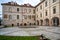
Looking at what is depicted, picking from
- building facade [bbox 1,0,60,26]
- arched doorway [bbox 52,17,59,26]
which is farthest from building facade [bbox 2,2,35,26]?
arched doorway [bbox 52,17,59,26]

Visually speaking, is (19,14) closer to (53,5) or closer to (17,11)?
(17,11)

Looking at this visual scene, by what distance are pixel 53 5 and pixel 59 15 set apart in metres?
3.21

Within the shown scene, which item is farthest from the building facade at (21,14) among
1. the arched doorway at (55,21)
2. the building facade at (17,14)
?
the arched doorway at (55,21)

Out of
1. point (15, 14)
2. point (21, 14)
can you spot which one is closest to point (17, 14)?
point (15, 14)

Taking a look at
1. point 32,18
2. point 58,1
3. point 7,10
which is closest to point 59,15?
point 58,1

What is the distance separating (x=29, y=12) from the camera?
3516 cm

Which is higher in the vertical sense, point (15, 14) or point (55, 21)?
point (15, 14)

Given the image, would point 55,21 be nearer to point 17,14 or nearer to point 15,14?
point 17,14

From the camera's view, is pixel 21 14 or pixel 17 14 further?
pixel 21 14

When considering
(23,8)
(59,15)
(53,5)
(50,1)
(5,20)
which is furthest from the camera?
(23,8)

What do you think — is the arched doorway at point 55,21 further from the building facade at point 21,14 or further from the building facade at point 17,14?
the building facade at point 17,14

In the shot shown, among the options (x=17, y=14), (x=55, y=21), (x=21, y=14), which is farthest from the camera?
(x=21, y=14)

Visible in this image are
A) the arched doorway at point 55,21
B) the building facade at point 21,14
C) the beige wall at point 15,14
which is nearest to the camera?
the arched doorway at point 55,21

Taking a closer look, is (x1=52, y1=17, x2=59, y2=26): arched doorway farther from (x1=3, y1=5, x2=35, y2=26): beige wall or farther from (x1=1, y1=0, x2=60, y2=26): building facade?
(x1=3, y1=5, x2=35, y2=26): beige wall
